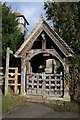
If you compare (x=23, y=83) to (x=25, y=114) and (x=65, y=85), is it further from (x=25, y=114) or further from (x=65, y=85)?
(x=25, y=114)

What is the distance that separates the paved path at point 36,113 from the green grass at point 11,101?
39cm

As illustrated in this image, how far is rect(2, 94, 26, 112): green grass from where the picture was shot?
40.2ft

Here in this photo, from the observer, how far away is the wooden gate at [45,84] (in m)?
14.4

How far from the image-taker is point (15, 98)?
13945mm

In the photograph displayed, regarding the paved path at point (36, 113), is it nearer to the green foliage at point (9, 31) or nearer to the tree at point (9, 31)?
the tree at point (9, 31)

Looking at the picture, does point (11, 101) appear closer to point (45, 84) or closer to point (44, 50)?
point (45, 84)

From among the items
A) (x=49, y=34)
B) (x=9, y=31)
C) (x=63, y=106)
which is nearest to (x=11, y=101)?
(x=63, y=106)

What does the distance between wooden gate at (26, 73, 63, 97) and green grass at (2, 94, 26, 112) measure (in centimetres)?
90

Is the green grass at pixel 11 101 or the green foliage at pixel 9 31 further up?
the green foliage at pixel 9 31

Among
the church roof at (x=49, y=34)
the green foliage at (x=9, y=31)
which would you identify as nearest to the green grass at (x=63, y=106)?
the church roof at (x=49, y=34)

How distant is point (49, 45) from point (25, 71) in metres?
2.39

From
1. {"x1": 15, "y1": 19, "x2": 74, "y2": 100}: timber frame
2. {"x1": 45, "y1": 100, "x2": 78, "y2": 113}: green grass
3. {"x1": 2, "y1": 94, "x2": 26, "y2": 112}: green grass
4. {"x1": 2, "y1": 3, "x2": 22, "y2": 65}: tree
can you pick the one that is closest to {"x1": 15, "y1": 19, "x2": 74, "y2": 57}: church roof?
{"x1": 15, "y1": 19, "x2": 74, "y2": 100}: timber frame

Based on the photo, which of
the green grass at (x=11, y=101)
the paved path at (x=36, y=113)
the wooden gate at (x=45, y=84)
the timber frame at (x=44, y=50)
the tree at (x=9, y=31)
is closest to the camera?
the paved path at (x=36, y=113)

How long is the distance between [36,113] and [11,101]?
7.21 ft
